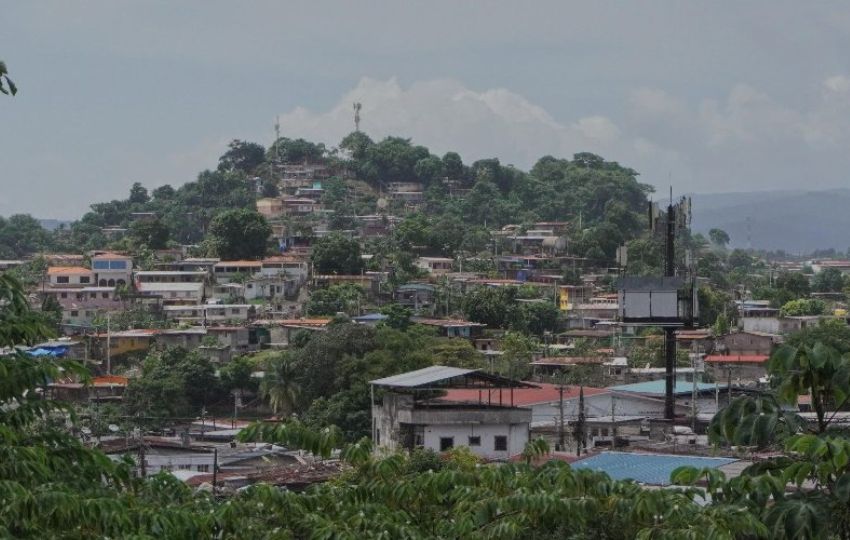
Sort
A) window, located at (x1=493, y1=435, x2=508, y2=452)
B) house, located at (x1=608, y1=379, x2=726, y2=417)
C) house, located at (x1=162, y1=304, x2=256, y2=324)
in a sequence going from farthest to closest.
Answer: house, located at (x1=162, y1=304, x2=256, y2=324)
house, located at (x1=608, y1=379, x2=726, y2=417)
window, located at (x1=493, y1=435, x2=508, y2=452)

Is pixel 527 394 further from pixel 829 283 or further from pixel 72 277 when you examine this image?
pixel 829 283

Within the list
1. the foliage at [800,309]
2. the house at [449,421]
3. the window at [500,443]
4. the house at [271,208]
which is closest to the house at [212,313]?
the foliage at [800,309]

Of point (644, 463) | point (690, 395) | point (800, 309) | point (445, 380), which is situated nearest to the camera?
point (644, 463)

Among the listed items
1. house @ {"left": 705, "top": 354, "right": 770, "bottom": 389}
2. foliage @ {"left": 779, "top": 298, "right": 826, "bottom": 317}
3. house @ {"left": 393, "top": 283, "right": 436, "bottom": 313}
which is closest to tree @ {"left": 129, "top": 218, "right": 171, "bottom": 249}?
house @ {"left": 393, "top": 283, "right": 436, "bottom": 313}

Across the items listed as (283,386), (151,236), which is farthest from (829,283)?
(283,386)

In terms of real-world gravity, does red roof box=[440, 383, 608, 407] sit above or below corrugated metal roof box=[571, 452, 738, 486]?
below

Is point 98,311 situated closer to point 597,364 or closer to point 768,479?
point 597,364

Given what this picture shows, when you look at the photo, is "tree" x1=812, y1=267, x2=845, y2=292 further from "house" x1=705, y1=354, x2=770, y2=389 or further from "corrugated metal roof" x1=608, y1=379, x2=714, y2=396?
"corrugated metal roof" x1=608, y1=379, x2=714, y2=396
